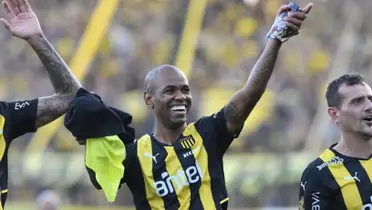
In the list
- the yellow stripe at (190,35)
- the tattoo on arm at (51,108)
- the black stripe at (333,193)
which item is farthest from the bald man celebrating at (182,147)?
the yellow stripe at (190,35)

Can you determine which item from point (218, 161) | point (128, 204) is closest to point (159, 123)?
point (218, 161)

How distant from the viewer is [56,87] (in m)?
5.08

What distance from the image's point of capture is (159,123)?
5.27m

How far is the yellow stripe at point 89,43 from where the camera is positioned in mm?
12648

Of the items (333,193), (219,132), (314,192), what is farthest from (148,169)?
(333,193)

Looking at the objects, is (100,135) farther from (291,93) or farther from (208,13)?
(208,13)

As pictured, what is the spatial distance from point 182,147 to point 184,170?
0.51 ft

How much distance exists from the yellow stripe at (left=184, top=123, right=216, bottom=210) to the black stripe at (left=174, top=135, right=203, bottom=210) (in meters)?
0.02

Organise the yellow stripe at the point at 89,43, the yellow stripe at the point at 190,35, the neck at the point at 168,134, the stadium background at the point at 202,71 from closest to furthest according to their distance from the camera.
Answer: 1. the neck at the point at 168,134
2. the stadium background at the point at 202,71
3. the yellow stripe at the point at 89,43
4. the yellow stripe at the point at 190,35

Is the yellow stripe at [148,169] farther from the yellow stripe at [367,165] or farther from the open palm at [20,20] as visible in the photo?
the yellow stripe at [367,165]

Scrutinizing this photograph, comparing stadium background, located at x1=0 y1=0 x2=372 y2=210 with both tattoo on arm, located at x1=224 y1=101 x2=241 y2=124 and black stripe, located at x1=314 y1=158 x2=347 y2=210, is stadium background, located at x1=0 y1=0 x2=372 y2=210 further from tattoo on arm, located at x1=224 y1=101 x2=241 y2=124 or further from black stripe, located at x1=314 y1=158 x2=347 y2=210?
tattoo on arm, located at x1=224 y1=101 x2=241 y2=124

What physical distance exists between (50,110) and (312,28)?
366 inches

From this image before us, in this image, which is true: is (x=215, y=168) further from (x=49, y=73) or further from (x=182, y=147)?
(x=49, y=73)

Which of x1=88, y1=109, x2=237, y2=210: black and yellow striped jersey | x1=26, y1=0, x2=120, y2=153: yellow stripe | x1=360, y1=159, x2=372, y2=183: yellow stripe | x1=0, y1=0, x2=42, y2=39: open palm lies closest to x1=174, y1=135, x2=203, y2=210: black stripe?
x1=88, y1=109, x2=237, y2=210: black and yellow striped jersey
